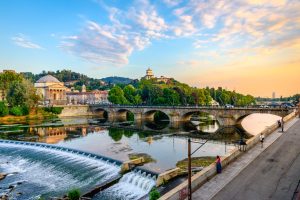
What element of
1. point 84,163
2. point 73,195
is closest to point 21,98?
point 84,163

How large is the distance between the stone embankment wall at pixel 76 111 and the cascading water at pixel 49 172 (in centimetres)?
7637

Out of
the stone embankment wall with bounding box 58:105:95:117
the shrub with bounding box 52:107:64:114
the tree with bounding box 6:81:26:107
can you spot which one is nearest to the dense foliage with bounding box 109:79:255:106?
the stone embankment wall with bounding box 58:105:95:117

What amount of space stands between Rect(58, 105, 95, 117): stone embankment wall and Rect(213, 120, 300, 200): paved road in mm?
105417

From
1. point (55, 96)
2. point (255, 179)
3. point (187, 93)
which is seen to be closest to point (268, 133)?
point (255, 179)

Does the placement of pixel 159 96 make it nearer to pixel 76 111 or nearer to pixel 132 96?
pixel 132 96

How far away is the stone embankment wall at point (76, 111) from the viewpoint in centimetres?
12416

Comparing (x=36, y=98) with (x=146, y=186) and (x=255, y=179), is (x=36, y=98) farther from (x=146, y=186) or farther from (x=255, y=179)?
(x=255, y=179)

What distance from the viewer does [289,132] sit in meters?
41.6

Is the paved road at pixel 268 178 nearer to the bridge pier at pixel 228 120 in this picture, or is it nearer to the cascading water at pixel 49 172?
the cascading water at pixel 49 172

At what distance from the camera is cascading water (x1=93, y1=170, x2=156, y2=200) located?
26.8 meters

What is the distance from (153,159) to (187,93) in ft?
337

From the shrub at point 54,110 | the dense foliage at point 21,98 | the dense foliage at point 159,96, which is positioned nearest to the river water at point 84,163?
the dense foliage at point 21,98

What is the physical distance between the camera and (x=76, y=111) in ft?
422

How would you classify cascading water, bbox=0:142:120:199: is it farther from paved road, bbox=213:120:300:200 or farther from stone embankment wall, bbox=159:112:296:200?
paved road, bbox=213:120:300:200
